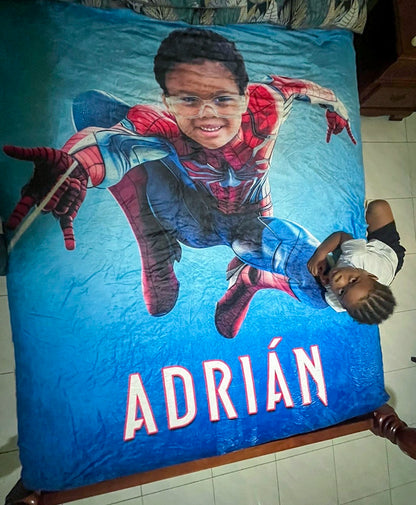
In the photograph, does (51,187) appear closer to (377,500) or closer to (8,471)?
(8,471)

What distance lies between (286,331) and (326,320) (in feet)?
0.55

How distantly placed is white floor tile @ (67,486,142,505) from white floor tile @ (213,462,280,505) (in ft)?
1.20

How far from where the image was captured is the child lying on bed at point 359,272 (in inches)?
54.5

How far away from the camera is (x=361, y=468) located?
200 cm

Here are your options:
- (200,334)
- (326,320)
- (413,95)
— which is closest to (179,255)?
(200,334)

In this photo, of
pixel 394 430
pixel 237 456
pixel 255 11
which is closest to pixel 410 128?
pixel 255 11

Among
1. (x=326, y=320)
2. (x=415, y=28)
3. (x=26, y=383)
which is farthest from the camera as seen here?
(x=415, y=28)

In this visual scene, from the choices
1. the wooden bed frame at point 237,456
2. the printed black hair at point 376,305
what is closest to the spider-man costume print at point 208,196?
the printed black hair at point 376,305

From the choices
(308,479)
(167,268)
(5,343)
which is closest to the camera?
(167,268)

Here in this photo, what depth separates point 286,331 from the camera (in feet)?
4.57

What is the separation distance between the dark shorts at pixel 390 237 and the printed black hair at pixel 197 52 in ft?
2.56

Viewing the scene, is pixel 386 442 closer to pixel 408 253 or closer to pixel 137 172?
pixel 408 253

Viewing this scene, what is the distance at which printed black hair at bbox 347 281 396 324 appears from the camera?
138 cm

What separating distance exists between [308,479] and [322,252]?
122cm
